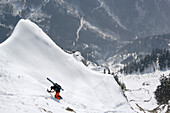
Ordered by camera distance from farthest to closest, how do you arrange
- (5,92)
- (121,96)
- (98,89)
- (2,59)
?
(121,96)
(98,89)
(2,59)
(5,92)

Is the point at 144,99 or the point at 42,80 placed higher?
the point at 144,99

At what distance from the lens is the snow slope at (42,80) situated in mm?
17438

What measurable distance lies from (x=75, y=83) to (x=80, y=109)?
28.2 feet

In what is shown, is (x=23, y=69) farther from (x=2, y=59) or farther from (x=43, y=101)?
(x=43, y=101)

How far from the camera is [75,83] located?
3072 cm

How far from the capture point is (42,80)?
80.2 feet

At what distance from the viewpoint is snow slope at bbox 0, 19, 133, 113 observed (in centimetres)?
1744

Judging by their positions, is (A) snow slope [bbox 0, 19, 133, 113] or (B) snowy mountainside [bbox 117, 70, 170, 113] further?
(B) snowy mountainside [bbox 117, 70, 170, 113]

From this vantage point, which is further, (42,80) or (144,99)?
(144,99)

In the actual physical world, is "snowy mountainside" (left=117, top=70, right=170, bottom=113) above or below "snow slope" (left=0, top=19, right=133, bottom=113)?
above

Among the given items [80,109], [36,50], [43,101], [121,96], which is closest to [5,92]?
[43,101]

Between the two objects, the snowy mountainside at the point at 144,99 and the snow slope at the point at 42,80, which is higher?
the snowy mountainside at the point at 144,99

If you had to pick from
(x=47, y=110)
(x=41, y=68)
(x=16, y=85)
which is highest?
(x=41, y=68)

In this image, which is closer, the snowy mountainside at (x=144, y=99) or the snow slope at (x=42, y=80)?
the snow slope at (x=42, y=80)
